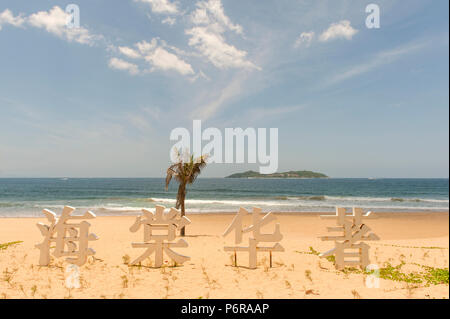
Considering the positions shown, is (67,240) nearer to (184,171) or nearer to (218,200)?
(184,171)

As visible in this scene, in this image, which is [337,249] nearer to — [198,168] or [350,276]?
[350,276]

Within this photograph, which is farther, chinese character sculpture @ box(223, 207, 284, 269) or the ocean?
the ocean

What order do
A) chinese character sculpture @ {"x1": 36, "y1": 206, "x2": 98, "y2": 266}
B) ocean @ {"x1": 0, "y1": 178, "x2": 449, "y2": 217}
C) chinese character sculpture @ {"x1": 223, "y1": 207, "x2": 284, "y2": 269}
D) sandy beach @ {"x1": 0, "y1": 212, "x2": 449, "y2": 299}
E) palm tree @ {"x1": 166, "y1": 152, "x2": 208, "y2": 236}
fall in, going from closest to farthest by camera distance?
sandy beach @ {"x1": 0, "y1": 212, "x2": 449, "y2": 299}
chinese character sculpture @ {"x1": 36, "y1": 206, "x2": 98, "y2": 266}
chinese character sculpture @ {"x1": 223, "y1": 207, "x2": 284, "y2": 269}
palm tree @ {"x1": 166, "y1": 152, "x2": 208, "y2": 236}
ocean @ {"x1": 0, "y1": 178, "x2": 449, "y2": 217}

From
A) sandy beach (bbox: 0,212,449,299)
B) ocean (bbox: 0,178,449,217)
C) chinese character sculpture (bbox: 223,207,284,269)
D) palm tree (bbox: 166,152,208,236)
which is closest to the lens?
sandy beach (bbox: 0,212,449,299)

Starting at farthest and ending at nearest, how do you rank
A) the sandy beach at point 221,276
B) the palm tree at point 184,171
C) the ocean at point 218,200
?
1. the ocean at point 218,200
2. the palm tree at point 184,171
3. the sandy beach at point 221,276

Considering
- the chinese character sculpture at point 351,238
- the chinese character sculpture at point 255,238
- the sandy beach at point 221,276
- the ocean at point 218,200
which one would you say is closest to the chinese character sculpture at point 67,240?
the sandy beach at point 221,276

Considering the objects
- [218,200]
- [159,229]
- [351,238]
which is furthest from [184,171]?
[218,200]

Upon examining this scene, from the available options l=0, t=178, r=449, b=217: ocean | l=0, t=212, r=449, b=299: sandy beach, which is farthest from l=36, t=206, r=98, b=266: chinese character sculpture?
l=0, t=178, r=449, b=217: ocean

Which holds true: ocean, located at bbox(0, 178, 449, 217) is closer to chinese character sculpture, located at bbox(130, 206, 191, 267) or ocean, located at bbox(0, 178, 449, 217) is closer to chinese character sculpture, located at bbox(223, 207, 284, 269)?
chinese character sculpture, located at bbox(130, 206, 191, 267)

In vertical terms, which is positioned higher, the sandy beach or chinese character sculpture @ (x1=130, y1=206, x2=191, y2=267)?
chinese character sculpture @ (x1=130, y1=206, x2=191, y2=267)

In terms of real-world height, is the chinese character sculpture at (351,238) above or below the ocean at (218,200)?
above

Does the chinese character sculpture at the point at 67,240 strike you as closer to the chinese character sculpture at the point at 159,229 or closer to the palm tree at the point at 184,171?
the chinese character sculpture at the point at 159,229
